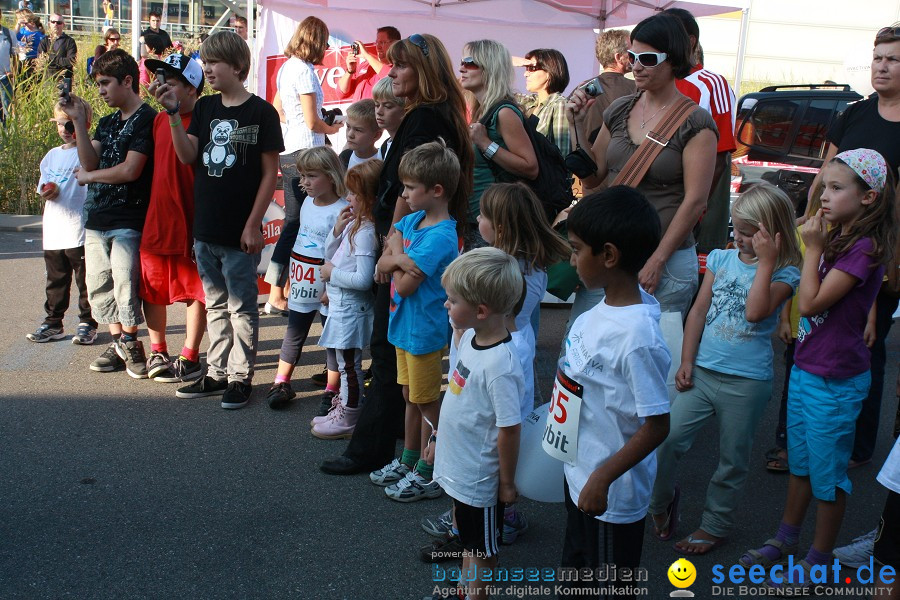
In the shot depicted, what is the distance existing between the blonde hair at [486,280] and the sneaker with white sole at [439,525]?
42.2 inches

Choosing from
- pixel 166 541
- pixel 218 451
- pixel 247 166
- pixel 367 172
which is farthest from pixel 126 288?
pixel 166 541

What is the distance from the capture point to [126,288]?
496cm

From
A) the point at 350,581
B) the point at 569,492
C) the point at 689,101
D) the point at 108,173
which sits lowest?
the point at 350,581

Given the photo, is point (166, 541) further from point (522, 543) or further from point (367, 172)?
point (367, 172)

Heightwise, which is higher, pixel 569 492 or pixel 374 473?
pixel 569 492

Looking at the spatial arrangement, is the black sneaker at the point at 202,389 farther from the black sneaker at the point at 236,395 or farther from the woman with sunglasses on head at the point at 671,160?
the woman with sunglasses on head at the point at 671,160

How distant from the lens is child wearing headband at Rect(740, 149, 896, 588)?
117 inches

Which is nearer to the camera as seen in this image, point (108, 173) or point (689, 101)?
point (689, 101)

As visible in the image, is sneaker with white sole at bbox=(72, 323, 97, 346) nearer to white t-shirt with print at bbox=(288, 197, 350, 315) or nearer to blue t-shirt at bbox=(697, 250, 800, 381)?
white t-shirt with print at bbox=(288, 197, 350, 315)

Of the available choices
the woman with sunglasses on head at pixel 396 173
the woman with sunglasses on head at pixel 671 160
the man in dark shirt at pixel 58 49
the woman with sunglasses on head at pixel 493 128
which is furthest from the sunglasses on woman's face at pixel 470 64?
the man in dark shirt at pixel 58 49

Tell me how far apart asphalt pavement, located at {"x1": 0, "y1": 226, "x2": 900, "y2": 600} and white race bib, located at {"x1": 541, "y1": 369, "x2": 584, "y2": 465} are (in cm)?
53

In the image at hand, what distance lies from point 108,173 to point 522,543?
10.3ft

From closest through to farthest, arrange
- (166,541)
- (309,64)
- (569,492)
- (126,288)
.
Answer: (569,492)
(166,541)
(126,288)
(309,64)

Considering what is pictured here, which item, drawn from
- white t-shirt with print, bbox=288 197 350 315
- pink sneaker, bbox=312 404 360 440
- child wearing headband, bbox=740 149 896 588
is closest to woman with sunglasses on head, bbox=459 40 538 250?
white t-shirt with print, bbox=288 197 350 315
